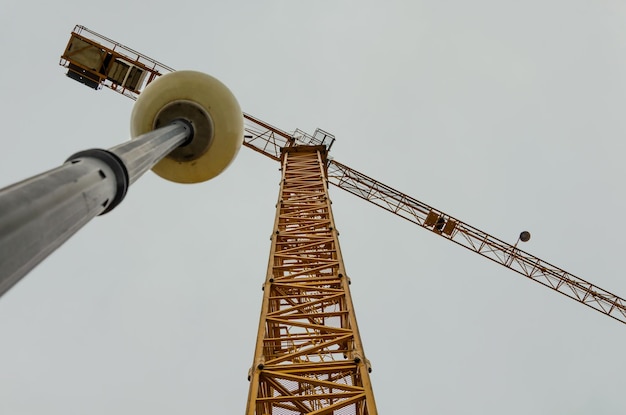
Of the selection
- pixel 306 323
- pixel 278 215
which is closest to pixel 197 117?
pixel 306 323

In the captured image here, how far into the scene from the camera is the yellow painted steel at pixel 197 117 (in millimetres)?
5242

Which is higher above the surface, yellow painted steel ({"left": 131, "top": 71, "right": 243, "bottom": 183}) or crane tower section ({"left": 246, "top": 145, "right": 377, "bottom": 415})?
crane tower section ({"left": 246, "top": 145, "right": 377, "bottom": 415})

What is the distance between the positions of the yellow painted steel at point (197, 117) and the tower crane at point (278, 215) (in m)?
0.01

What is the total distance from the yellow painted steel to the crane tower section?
14.3ft

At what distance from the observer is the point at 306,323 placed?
1100cm

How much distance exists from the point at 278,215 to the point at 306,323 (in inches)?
238

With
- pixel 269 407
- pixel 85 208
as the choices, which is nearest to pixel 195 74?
pixel 85 208

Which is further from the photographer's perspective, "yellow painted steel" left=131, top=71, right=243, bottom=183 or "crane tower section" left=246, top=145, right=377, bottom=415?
"crane tower section" left=246, top=145, right=377, bottom=415

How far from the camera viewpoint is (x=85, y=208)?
9.24 ft

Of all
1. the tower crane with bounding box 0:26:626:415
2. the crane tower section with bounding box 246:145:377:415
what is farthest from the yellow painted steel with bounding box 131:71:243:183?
the crane tower section with bounding box 246:145:377:415

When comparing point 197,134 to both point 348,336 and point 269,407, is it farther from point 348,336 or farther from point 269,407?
point 348,336

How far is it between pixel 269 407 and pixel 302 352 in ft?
4.87

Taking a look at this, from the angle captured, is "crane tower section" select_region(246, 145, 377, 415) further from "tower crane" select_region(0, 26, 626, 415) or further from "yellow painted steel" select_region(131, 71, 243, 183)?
"yellow painted steel" select_region(131, 71, 243, 183)

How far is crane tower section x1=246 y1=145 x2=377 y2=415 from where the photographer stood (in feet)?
28.8
